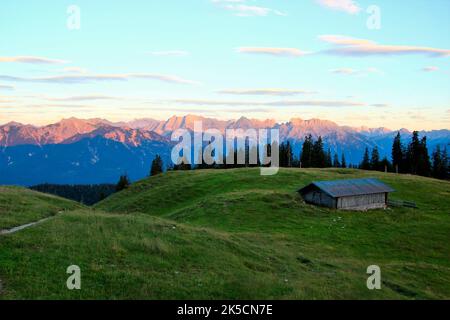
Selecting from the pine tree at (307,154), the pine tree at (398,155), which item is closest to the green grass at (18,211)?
the pine tree at (307,154)

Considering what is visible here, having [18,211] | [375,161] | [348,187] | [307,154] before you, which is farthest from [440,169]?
[18,211]

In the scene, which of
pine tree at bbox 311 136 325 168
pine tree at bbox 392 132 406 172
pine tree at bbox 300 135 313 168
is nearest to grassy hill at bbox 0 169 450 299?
pine tree at bbox 392 132 406 172

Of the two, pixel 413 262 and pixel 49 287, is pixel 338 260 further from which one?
pixel 49 287

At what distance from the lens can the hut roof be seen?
56.3m

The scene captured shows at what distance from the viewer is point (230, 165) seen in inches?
5049

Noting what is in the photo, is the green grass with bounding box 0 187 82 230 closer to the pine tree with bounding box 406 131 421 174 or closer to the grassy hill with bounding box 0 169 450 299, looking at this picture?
the grassy hill with bounding box 0 169 450 299

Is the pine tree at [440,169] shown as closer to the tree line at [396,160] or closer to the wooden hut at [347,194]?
the tree line at [396,160]

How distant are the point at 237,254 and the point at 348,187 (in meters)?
36.2

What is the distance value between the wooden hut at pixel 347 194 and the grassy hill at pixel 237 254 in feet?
7.97

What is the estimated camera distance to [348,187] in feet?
192

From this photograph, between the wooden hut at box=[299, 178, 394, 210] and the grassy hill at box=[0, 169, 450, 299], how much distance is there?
243 centimetres

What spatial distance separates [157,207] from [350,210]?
31622 millimetres

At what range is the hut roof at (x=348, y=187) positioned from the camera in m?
56.3

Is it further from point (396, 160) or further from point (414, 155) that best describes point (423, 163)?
point (396, 160)
